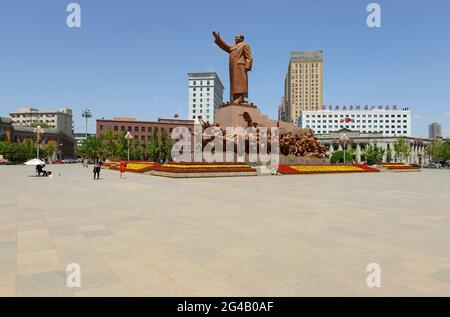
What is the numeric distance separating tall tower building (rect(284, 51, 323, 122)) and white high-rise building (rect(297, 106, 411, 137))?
18.3m

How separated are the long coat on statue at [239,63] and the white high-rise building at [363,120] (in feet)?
384

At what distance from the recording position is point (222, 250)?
598 centimetres

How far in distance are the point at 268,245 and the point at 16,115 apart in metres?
182

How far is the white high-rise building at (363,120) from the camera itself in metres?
152

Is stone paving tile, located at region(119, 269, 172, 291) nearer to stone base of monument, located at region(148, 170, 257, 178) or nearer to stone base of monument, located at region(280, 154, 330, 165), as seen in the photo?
stone base of monument, located at region(148, 170, 257, 178)

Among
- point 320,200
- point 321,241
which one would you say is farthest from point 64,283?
point 320,200

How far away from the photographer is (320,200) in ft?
42.6

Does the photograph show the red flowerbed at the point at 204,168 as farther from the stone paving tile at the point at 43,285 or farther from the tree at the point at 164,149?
the tree at the point at 164,149

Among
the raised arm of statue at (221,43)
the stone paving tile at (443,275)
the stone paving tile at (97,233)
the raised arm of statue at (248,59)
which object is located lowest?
the stone paving tile at (443,275)

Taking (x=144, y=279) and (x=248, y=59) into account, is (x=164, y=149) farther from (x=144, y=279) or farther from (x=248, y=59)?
(x=144, y=279)

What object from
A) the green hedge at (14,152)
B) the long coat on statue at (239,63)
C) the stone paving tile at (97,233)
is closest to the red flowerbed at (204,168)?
the long coat on statue at (239,63)

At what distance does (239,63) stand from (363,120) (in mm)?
132252

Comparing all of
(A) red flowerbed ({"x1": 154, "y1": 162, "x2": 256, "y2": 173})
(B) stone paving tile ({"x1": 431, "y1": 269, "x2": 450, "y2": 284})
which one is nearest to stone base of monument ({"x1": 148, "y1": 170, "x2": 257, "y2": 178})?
(A) red flowerbed ({"x1": 154, "y1": 162, "x2": 256, "y2": 173})
